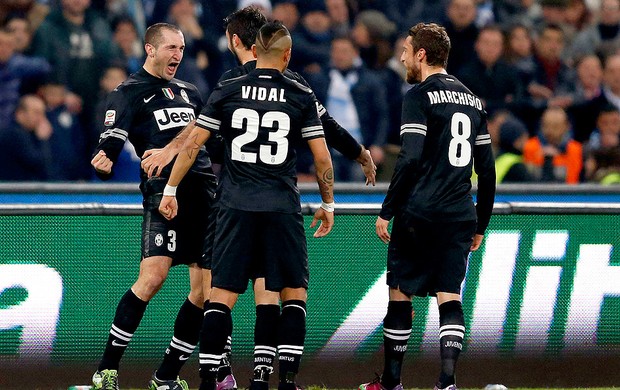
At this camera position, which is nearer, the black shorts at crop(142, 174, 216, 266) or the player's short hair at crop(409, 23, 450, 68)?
the player's short hair at crop(409, 23, 450, 68)

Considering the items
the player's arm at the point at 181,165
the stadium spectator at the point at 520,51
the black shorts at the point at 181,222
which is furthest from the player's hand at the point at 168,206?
the stadium spectator at the point at 520,51

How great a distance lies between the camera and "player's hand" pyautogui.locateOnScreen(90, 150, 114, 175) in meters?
7.25

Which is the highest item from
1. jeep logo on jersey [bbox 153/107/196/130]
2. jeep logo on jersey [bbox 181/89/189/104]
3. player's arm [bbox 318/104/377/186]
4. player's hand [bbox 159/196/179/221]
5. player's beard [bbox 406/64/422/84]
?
player's beard [bbox 406/64/422/84]

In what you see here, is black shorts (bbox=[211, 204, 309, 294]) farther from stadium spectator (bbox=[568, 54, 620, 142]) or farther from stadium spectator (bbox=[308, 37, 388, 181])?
stadium spectator (bbox=[568, 54, 620, 142])

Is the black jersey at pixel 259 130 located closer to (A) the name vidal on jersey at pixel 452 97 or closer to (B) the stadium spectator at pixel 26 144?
(A) the name vidal on jersey at pixel 452 97

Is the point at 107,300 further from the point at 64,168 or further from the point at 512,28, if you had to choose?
the point at 512,28

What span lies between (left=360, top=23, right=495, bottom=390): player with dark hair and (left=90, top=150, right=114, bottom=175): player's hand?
65.7 inches

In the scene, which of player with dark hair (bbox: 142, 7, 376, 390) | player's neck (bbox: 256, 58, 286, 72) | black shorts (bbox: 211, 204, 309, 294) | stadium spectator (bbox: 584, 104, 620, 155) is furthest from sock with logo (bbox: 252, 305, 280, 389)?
stadium spectator (bbox: 584, 104, 620, 155)

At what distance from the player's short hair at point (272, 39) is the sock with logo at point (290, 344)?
1.48 m

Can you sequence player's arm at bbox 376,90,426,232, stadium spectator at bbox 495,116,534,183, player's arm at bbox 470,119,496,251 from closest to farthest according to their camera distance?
player's arm at bbox 376,90,426,232
player's arm at bbox 470,119,496,251
stadium spectator at bbox 495,116,534,183

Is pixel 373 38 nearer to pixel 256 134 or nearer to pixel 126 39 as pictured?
pixel 126 39

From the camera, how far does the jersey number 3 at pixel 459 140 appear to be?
7156 mm

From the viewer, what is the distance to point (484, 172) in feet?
24.2

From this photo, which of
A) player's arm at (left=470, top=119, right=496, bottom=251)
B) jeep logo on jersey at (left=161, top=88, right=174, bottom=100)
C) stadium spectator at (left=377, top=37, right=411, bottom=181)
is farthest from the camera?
stadium spectator at (left=377, top=37, right=411, bottom=181)
